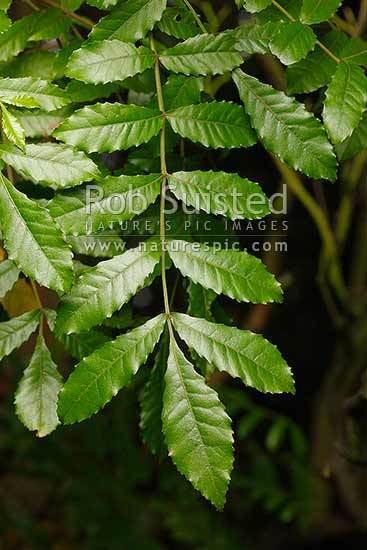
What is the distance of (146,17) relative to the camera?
2.73 feet

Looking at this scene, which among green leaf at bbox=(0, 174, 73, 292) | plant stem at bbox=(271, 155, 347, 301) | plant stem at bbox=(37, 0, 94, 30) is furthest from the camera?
plant stem at bbox=(271, 155, 347, 301)

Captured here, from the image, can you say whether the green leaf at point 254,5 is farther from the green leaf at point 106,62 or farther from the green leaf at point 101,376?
the green leaf at point 101,376

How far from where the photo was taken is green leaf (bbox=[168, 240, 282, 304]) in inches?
31.3

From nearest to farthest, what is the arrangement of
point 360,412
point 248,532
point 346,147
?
point 346,147
point 360,412
point 248,532

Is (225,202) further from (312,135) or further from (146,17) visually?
(146,17)

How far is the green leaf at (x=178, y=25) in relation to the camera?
2.82 feet

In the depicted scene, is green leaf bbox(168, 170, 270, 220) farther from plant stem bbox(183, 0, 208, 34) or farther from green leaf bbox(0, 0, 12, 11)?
green leaf bbox(0, 0, 12, 11)

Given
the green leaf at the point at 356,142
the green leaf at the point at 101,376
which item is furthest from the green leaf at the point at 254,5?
the green leaf at the point at 101,376

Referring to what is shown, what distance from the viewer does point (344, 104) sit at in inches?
31.6

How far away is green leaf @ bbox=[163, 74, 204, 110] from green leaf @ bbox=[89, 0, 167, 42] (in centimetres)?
7

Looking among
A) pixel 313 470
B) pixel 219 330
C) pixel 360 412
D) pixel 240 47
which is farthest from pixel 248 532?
pixel 240 47

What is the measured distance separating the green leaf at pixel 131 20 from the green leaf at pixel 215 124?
0.11 m

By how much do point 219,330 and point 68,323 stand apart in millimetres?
184

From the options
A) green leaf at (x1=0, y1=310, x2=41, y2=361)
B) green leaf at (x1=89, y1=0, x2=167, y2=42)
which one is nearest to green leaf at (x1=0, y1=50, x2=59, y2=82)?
green leaf at (x1=89, y1=0, x2=167, y2=42)
